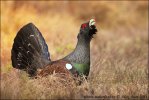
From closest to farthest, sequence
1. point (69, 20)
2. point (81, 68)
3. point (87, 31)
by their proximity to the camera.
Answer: point (81, 68) < point (87, 31) < point (69, 20)

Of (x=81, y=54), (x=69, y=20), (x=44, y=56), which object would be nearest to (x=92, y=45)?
(x=69, y=20)

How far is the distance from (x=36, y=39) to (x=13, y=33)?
364cm

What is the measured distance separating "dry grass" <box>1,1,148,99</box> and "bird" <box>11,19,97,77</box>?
0.73ft

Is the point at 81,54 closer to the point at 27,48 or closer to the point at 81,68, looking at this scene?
the point at 81,68

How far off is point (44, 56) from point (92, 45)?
192 inches

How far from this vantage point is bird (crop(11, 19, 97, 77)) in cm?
787

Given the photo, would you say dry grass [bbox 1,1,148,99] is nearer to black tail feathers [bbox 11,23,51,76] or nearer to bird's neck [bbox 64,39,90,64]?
black tail feathers [bbox 11,23,51,76]

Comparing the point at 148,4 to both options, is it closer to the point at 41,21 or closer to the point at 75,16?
the point at 75,16

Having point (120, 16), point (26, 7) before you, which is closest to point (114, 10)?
point (120, 16)

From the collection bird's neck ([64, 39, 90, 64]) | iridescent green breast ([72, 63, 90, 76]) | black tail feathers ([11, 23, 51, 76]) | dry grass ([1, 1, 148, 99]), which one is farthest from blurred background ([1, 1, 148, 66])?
iridescent green breast ([72, 63, 90, 76])

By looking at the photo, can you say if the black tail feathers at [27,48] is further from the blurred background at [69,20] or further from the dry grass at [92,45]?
the blurred background at [69,20]

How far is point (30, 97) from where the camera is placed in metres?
6.78

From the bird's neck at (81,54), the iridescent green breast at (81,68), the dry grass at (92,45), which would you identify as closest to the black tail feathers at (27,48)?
the dry grass at (92,45)

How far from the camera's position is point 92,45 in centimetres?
1330
